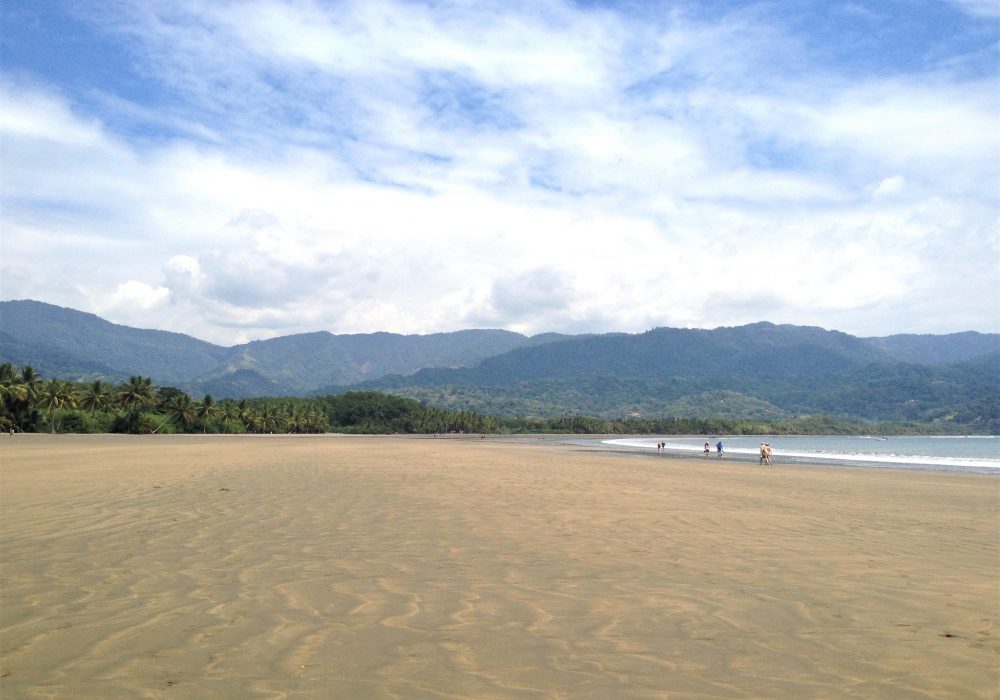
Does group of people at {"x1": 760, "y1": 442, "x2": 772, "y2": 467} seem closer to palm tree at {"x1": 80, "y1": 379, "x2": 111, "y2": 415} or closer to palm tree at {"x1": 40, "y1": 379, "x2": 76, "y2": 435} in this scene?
palm tree at {"x1": 40, "y1": 379, "x2": 76, "y2": 435}

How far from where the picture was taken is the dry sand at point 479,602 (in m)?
4.69

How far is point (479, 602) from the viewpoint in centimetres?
658

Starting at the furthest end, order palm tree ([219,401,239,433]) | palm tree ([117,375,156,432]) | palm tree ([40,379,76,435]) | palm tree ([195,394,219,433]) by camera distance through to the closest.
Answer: palm tree ([219,401,239,433])
palm tree ([195,394,219,433])
palm tree ([117,375,156,432])
palm tree ([40,379,76,435])

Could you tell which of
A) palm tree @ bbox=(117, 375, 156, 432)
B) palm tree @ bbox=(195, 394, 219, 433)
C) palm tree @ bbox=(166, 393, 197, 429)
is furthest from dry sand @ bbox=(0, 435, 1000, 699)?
palm tree @ bbox=(195, 394, 219, 433)

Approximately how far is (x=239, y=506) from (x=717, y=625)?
10193mm

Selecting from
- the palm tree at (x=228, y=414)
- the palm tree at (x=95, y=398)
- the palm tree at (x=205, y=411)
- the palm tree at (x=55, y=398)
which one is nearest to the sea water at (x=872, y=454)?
the palm tree at (x=228, y=414)

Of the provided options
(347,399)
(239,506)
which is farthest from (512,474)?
(347,399)

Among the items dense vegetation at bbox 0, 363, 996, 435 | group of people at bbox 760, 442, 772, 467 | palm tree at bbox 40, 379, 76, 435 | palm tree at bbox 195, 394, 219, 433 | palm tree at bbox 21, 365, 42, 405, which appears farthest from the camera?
palm tree at bbox 195, 394, 219, 433

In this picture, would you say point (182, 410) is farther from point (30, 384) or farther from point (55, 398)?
point (30, 384)

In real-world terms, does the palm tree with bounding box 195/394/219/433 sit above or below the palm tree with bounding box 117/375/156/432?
below

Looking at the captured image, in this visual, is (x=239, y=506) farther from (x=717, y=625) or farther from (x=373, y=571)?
(x=717, y=625)

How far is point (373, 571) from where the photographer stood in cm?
779

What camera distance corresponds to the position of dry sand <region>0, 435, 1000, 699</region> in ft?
15.4

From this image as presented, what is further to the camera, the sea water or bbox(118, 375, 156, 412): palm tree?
bbox(118, 375, 156, 412): palm tree
